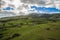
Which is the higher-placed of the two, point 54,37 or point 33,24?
point 33,24

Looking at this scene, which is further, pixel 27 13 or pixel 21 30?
pixel 27 13

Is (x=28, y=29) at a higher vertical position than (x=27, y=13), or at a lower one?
lower

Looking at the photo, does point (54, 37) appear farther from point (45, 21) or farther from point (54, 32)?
point (45, 21)

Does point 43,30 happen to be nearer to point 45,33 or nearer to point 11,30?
point 45,33

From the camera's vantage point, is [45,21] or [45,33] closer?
[45,33]

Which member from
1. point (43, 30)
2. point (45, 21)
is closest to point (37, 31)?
point (43, 30)

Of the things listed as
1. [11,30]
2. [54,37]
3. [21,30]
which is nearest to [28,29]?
[21,30]
